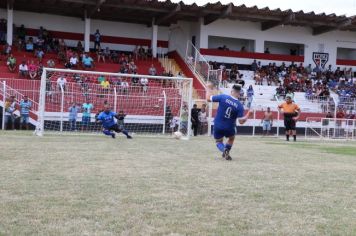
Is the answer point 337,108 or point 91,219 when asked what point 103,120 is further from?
point 337,108

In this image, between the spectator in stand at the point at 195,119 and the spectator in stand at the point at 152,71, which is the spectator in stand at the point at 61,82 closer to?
the spectator in stand at the point at 195,119

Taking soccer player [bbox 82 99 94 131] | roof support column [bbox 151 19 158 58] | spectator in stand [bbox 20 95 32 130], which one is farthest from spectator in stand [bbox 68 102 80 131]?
roof support column [bbox 151 19 158 58]

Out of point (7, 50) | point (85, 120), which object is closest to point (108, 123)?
point (85, 120)

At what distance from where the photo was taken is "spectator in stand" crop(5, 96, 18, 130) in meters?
22.0

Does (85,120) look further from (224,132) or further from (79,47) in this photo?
Result: (224,132)

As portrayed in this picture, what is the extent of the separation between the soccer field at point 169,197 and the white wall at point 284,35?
2661cm

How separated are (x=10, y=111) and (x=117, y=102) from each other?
4.45 m

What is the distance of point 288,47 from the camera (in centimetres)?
3931

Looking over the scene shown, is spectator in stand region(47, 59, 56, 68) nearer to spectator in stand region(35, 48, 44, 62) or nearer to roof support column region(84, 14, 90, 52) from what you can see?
spectator in stand region(35, 48, 44, 62)

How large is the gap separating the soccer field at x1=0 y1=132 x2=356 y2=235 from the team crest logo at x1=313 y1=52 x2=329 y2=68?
2967cm

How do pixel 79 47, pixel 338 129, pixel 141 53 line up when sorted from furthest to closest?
pixel 141 53 → pixel 79 47 → pixel 338 129

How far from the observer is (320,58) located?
3878cm

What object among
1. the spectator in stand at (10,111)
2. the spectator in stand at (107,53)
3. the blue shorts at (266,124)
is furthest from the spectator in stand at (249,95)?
the spectator in stand at (10,111)

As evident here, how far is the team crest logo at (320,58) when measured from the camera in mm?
38656
